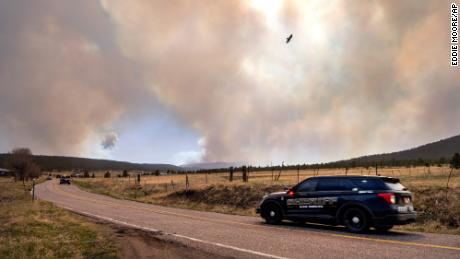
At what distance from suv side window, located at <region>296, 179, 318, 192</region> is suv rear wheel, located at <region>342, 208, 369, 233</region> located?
5.64 ft

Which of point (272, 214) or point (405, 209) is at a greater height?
point (405, 209)

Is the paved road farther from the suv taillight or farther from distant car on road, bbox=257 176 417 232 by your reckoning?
the suv taillight

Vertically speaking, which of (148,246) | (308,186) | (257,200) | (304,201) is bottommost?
(148,246)

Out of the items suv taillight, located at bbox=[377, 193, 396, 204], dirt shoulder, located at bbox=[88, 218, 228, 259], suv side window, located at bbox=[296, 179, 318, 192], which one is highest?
suv side window, located at bbox=[296, 179, 318, 192]

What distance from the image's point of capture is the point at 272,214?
691 inches

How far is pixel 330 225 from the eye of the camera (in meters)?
16.9

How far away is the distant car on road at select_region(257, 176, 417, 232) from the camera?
1452 centimetres

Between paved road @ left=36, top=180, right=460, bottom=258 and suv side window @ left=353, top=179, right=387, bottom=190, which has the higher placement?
suv side window @ left=353, top=179, right=387, bottom=190

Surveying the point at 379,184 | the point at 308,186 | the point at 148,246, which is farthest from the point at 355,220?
the point at 148,246

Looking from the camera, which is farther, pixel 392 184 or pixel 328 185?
pixel 328 185

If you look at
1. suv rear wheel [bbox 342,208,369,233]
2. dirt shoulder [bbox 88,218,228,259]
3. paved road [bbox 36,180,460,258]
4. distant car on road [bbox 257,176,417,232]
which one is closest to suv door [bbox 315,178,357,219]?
distant car on road [bbox 257,176,417,232]

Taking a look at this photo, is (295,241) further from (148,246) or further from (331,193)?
(148,246)

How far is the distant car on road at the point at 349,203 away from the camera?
14523mm

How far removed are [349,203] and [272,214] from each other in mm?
3401
